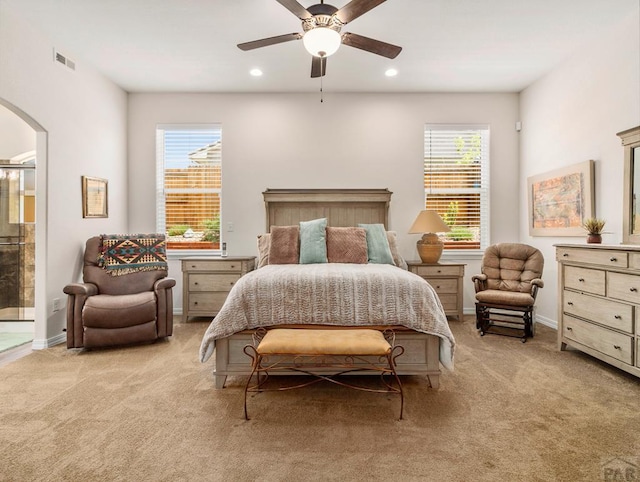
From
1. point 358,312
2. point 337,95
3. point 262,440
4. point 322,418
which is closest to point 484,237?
point 337,95

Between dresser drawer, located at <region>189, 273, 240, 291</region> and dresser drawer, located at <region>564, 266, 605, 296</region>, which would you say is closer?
dresser drawer, located at <region>564, 266, 605, 296</region>

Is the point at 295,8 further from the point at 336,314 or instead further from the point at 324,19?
the point at 336,314

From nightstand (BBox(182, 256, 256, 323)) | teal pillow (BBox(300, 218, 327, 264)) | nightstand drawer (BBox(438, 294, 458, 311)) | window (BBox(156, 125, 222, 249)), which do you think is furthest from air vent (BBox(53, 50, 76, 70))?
nightstand drawer (BBox(438, 294, 458, 311))

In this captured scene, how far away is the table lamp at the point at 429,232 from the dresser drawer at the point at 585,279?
1475mm

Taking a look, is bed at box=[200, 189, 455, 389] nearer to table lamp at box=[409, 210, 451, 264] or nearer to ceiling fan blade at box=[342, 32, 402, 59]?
ceiling fan blade at box=[342, 32, 402, 59]

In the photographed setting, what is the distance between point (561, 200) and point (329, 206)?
9.19 ft

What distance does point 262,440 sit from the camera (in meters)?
1.99

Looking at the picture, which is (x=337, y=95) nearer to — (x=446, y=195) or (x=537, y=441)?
(x=446, y=195)

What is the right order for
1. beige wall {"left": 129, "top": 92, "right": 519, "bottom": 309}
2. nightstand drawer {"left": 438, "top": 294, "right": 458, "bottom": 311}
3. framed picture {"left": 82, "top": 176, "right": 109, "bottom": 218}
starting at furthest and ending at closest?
beige wall {"left": 129, "top": 92, "right": 519, "bottom": 309}
nightstand drawer {"left": 438, "top": 294, "right": 458, "bottom": 311}
framed picture {"left": 82, "top": 176, "right": 109, "bottom": 218}

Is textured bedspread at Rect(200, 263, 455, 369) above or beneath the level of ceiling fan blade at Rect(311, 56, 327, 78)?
beneath

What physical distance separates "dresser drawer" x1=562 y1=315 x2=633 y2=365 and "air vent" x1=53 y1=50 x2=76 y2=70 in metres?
5.74

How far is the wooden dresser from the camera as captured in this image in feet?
8.87

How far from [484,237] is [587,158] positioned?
1.66m

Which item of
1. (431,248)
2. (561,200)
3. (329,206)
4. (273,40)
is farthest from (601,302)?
(273,40)
